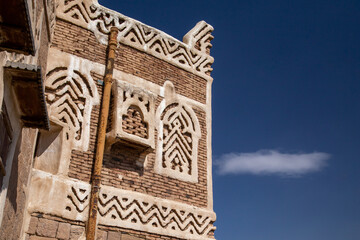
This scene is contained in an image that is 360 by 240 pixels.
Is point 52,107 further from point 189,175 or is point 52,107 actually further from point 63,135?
point 189,175

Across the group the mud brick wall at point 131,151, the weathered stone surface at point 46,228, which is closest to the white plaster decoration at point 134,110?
the mud brick wall at point 131,151

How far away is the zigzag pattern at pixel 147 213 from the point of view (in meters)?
6.26

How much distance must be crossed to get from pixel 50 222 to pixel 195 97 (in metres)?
3.75

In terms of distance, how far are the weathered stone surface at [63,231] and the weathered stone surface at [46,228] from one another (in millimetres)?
61

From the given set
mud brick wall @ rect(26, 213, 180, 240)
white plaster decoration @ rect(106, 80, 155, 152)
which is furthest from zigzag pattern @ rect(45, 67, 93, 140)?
mud brick wall @ rect(26, 213, 180, 240)

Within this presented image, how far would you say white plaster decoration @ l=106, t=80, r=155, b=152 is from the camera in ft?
22.1

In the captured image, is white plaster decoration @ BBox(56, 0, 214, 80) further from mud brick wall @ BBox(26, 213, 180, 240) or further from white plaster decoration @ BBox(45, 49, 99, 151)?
mud brick wall @ BBox(26, 213, 180, 240)

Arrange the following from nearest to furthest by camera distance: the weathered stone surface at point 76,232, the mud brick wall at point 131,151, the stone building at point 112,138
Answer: the stone building at point 112,138
the weathered stone surface at point 76,232
the mud brick wall at point 131,151

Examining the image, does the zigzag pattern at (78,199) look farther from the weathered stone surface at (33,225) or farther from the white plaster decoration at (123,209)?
the weathered stone surface at (33,225)

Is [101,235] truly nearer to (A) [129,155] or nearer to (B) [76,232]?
(B) [76,232]

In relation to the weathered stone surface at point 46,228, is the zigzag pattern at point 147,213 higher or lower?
higher

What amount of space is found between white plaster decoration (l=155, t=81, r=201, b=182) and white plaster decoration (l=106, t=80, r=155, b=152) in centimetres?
36

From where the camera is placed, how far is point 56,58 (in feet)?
21.9

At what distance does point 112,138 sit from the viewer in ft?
21.8
